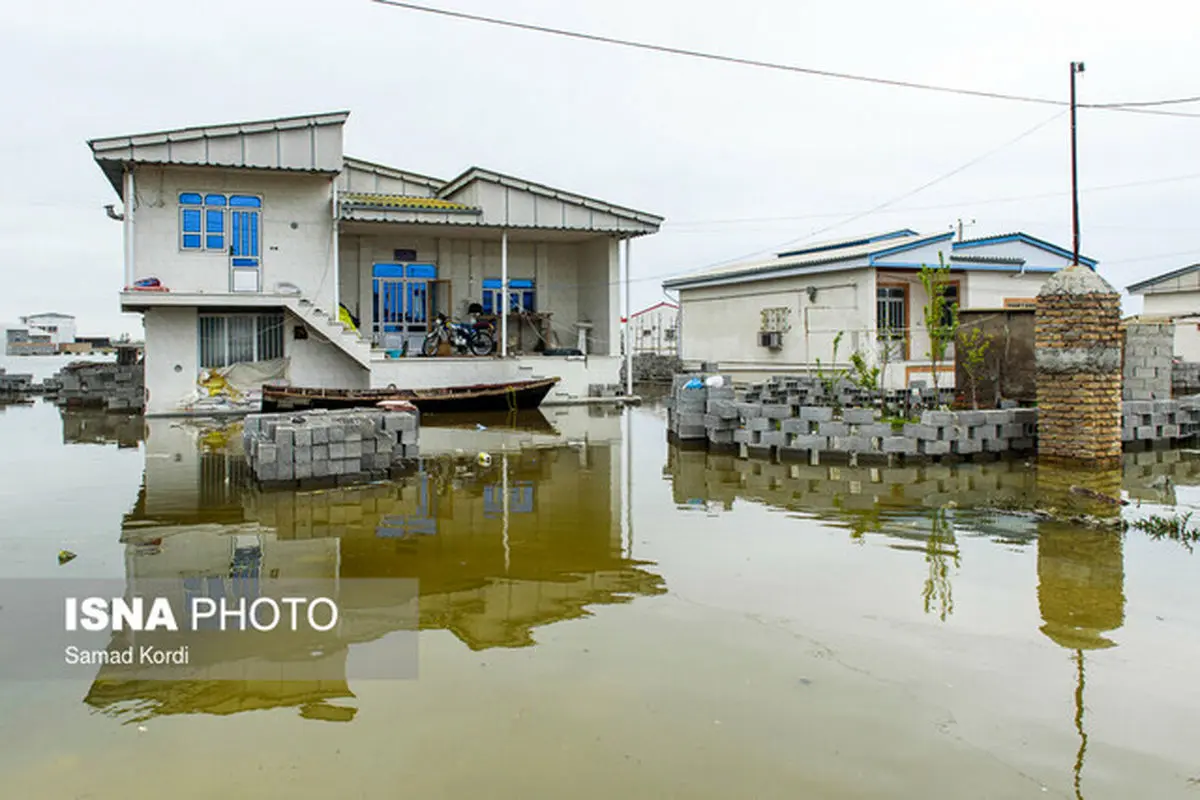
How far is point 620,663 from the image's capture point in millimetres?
4645

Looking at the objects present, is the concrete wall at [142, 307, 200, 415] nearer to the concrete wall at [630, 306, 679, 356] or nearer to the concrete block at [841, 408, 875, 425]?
the concrete block at [841, 408, 875, 425]

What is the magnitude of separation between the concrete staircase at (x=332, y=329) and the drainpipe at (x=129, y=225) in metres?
3.21

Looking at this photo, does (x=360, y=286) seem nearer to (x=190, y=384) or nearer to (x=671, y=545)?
(x=190, y=384)

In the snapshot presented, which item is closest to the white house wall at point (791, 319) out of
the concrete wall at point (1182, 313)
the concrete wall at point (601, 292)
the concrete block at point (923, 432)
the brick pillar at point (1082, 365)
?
the concrete wall at point (601, 292)

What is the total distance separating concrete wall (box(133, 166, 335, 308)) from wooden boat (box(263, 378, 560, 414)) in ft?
9.84

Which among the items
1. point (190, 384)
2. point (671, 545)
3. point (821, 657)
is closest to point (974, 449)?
point (671, 545)

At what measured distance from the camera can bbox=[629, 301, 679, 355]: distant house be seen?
1656 inches

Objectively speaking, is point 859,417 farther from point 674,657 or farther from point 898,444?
point 674,657

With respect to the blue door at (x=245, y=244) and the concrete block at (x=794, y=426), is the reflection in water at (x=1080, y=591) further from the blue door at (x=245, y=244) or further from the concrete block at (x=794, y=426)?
the blue door at (x=245, y=244)

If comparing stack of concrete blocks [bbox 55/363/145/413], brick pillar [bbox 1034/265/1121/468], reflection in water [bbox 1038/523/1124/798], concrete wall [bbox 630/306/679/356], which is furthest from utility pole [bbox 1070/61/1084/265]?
concrete wall [bbox 630/306/679/356]

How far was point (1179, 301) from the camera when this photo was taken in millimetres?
30750

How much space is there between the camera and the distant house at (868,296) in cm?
2188

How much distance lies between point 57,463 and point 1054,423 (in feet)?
43.4

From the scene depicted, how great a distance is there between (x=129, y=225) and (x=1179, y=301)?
107ft
